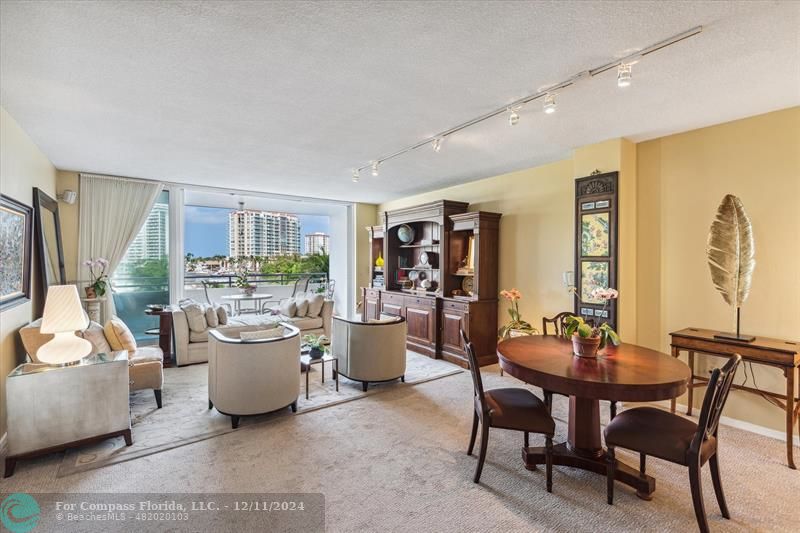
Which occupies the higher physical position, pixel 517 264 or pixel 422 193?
pixel 422 193

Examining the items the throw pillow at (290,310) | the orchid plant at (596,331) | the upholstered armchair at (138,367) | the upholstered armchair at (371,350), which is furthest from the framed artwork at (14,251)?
the orchid plant at (596,331)

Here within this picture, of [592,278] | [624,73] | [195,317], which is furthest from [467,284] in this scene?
[195,317]

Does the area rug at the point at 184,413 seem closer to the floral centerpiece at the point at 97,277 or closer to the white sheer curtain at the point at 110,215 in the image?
the floral centerpiece at the point at 97,277

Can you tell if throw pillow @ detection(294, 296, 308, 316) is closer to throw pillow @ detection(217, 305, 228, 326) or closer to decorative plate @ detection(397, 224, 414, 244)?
throw pillow @ detection(217, 305, 228, 326)

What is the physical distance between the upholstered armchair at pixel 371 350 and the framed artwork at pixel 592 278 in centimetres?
192

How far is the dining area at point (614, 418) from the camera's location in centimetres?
186

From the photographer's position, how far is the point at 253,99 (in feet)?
8.73

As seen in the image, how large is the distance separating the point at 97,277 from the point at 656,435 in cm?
640

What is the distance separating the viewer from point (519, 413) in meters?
2.30

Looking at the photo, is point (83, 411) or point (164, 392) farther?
point (164, 392)

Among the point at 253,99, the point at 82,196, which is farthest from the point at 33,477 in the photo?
the point at 82,196

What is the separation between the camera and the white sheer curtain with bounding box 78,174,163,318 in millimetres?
4977

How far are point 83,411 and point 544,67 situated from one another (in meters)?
3.79

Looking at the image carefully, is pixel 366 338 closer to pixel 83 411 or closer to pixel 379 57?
pixel 83 411
